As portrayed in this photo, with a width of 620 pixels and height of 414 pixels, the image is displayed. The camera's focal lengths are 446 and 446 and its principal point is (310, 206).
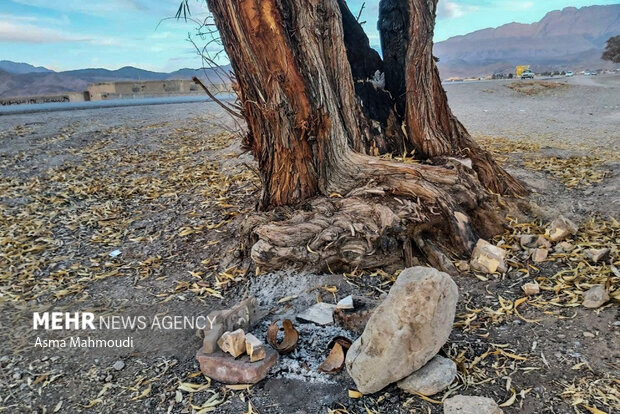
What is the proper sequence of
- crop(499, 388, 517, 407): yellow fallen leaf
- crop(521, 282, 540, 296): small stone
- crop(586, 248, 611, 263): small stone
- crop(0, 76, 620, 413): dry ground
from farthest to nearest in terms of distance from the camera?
crop(586, 248, 611, 263): small stone
crop(521, 282, 540, 296): small stone
crop(0, 76, 620, 413): dry ground
crop(499, 388, 517, 407): yellow fallen leaf

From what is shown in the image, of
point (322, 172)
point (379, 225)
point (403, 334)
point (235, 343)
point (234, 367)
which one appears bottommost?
point (234, 367)

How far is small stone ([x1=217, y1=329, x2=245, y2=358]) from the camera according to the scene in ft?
8.22

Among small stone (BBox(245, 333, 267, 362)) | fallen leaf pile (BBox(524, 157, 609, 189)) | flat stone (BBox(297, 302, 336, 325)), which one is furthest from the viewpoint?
fallen leaf pile (BBox(524, 157, 609, 189))

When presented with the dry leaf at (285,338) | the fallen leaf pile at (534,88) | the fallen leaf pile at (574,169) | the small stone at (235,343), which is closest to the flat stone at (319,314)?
the dry leaf at (285,338)

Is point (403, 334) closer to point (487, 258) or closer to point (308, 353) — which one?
point (308, 353)

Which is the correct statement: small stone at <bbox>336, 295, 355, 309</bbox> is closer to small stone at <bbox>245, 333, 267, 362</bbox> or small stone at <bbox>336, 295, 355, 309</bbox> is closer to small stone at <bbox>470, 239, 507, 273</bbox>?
small stone at <bbox>245, 333, 267, 362</bbox>

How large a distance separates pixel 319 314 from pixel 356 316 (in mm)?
287

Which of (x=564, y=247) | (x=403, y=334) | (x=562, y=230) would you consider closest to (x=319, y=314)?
A: (x=403, y=334)

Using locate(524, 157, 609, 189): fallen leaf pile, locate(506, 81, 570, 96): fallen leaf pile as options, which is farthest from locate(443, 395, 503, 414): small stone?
locate(506, 81, 570, 96): fallen leaf pile

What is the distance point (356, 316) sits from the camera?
283 centimetres

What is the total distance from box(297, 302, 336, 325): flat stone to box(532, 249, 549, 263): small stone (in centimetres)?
171

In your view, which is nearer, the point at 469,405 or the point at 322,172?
the point at 469,405

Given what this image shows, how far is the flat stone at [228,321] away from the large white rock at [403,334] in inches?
31.3

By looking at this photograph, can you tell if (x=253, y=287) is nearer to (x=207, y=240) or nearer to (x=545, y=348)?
(x=207, y=240)
